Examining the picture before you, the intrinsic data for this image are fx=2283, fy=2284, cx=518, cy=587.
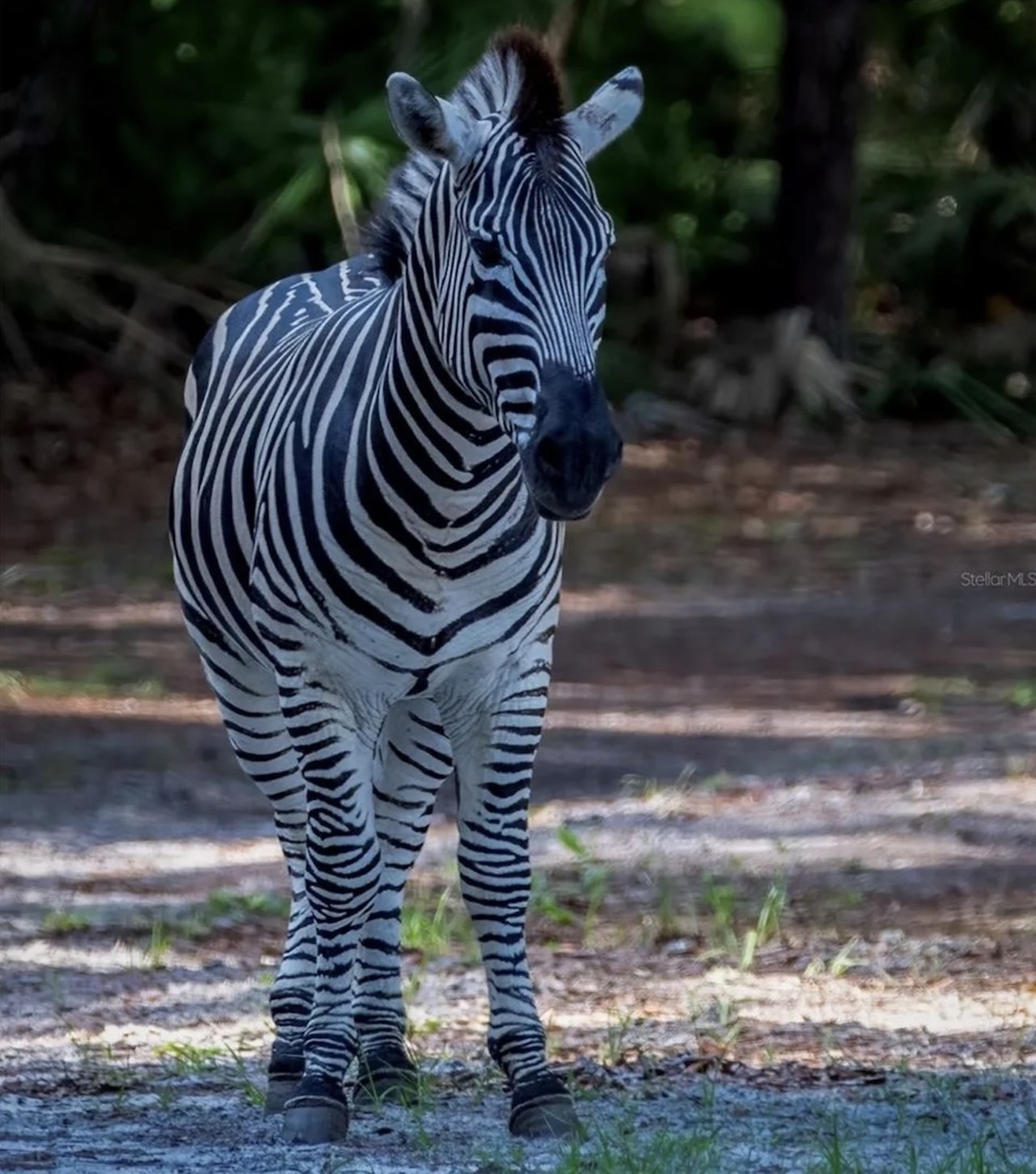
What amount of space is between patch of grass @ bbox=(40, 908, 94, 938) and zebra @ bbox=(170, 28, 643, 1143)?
6.05ft

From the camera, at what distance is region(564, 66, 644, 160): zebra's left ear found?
168 inches

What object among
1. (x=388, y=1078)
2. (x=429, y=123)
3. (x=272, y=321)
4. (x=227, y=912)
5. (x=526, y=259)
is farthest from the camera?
(x=227, y=912)

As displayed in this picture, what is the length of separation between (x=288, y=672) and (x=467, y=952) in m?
2.12

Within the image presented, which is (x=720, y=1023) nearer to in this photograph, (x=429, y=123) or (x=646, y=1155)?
(x=646, y=1155)

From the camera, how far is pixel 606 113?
172 inches

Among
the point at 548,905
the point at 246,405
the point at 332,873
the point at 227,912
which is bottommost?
the point at 227,912

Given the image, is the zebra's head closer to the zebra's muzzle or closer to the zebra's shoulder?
the zebra's muzzle

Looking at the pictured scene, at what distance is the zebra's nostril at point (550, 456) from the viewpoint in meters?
3.78

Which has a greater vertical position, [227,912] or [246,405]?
[246,405]

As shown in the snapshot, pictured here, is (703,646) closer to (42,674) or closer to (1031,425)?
(42,674)

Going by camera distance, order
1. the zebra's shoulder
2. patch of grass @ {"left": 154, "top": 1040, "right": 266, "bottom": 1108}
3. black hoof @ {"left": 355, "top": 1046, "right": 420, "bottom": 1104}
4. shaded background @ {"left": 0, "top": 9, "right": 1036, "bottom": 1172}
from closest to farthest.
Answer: black hoof @ {"left": 355, "top": 1046, "right": 420, "bottom": 1104} < patch of grass @ {"left": 154, "top": 1040, "right": 266, "bottom": 1108} < the zebra's shoulder < shaded background @ {"left": 0, "top": 9, "right": 1036, "bottom": 1172}

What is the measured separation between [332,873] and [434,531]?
744 millimetres

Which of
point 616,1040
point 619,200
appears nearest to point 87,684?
point 616,1040

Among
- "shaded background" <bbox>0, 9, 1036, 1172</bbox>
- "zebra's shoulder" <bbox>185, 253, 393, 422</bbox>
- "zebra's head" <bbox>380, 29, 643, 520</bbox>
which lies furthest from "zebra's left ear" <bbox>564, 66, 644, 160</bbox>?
"shaded background" <bbox>0, 9, 1036, 1172</bbox>
